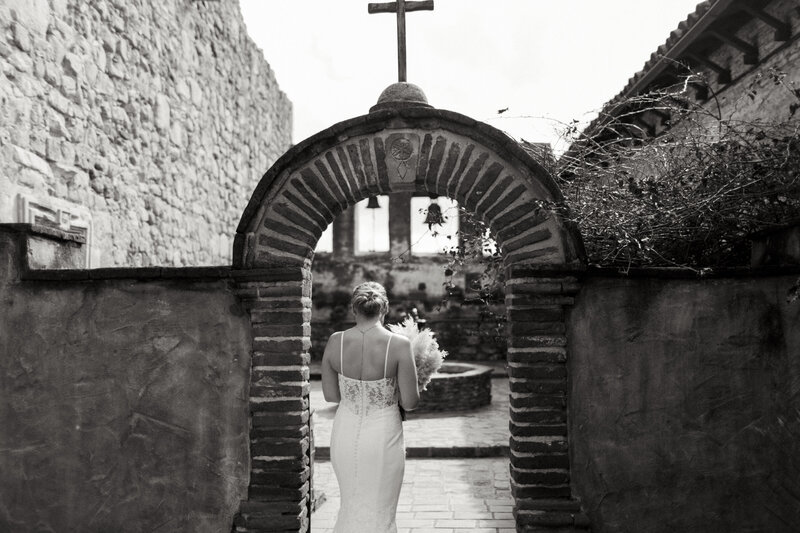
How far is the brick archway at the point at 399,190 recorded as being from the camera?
391 centimetres

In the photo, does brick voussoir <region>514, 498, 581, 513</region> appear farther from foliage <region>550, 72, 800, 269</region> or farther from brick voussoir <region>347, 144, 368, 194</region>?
brick voussoir <region>347, 144, 368, 194</region>

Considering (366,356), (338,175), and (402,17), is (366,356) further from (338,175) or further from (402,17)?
(402,17)

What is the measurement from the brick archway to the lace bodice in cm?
37

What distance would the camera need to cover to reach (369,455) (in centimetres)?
381

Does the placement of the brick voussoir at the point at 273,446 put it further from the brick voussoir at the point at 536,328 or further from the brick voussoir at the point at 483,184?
the brick voussoir at the point at 483,184

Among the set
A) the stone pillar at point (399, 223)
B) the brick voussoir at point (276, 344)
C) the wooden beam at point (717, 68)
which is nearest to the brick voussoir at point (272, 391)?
the brick voussoir at point (276, 344)

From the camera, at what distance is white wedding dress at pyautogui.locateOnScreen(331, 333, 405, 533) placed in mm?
3818

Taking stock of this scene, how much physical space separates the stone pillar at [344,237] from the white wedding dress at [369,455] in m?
14.3

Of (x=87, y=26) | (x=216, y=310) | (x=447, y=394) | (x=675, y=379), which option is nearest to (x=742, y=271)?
(x=675, y=379)

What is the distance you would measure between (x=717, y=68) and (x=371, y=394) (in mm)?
5244

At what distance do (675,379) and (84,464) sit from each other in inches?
136

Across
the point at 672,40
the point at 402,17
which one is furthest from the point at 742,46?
the point at 402,17

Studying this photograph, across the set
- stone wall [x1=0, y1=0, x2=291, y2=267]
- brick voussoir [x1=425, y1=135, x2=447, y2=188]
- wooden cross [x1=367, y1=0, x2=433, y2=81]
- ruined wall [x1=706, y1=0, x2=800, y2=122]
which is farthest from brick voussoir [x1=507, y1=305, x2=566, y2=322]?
stone wall [x1=0, y1=0, x2=291, y2=267]

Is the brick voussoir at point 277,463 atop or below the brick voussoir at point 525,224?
below
